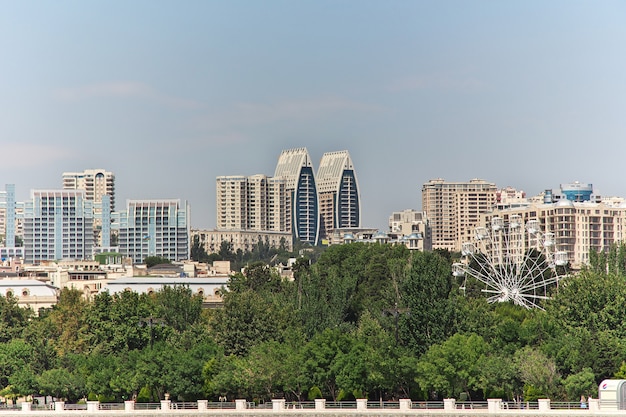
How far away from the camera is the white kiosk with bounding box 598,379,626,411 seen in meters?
60.6

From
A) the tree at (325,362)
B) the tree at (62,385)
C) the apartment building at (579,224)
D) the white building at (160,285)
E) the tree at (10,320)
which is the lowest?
the tree at (62,385)

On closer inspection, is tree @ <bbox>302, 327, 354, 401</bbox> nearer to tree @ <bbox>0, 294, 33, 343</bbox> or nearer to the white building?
tree @ <bbox>0, 294, 33, 343</bbox>

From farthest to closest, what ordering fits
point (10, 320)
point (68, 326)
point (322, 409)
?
point (68, 326)
point (10, 320)
point (322, 409)

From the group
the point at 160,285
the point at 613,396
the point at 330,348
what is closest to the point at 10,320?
the point at 330,348

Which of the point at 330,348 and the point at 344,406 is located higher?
the point at 330,348

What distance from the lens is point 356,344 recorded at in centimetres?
6962

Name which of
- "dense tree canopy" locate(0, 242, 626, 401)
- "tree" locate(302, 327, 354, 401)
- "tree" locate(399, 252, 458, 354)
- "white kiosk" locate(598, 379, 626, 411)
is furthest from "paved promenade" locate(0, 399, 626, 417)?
"tree" locate(399, 252, 458, 354)

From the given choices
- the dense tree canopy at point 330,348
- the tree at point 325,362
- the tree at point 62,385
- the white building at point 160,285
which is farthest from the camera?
the white building at point 160,285

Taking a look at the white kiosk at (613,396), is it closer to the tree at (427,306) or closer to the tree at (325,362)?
the tree at (325,362)

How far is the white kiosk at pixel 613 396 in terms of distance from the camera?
199 ft

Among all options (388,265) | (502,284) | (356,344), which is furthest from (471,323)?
(388,265)

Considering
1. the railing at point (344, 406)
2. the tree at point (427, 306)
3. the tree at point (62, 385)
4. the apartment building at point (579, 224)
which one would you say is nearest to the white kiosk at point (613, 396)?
the railing at point (344, 406)

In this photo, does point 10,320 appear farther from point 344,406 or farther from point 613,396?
point 613,396

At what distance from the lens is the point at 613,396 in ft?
200
